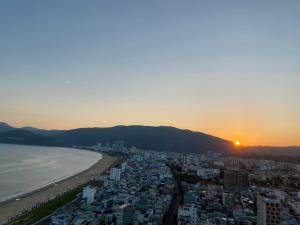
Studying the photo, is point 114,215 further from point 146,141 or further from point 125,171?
point 146,141

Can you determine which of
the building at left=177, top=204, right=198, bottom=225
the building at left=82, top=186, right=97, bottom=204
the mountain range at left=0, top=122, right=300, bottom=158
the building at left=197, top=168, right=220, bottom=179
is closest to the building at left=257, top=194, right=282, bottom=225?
the building at left=177, top=204, right=198, bottom=225

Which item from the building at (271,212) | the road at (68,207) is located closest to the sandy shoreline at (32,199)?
the road at (68,207)

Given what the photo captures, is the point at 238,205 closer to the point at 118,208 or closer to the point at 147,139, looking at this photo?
the point at 118,208

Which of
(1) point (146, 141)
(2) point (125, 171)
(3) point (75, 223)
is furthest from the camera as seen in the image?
(1) point (146, 141)

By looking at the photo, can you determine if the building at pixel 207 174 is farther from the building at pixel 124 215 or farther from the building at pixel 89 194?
the building at pixel 124 215

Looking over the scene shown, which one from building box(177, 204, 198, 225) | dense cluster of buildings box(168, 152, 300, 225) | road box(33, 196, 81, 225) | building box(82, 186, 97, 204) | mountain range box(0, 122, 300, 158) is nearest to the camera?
dense cluster of buildings box(168, 152, 300, 225)

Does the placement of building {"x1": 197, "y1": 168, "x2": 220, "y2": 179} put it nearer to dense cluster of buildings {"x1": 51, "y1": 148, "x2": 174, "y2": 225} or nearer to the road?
dense cluster of buildings {"x1": 51, "y1": 148, "x2": 174, "y2": 225}

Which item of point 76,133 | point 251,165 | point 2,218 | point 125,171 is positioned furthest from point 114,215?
point 76,133
